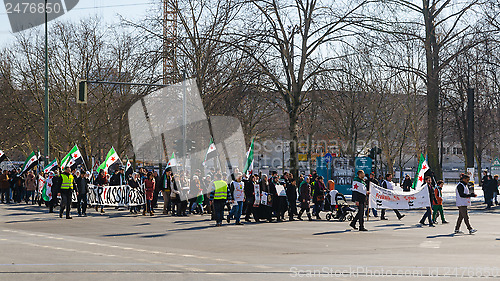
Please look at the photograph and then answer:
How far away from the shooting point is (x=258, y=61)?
31.9 m

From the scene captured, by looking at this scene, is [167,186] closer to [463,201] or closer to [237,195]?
[237,195]

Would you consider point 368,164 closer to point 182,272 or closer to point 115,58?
point 115,58

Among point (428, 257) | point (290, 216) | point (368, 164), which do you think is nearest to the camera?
point (428, 257)

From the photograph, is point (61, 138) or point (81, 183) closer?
point (81, 183)

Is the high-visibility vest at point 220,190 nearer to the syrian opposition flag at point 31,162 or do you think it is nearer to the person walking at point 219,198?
the person walking at point 219,198

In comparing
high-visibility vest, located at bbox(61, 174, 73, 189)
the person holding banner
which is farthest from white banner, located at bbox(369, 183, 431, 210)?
high-visibility vest, located at bbox(61, 174, 73, 189)

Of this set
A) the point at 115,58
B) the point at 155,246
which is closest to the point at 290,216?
the point at 155,246

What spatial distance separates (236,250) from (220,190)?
21.4 feet

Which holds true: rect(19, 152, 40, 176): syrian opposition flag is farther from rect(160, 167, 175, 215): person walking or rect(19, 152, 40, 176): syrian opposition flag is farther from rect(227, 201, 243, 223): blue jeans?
rect(227, 201, 243, 223): blue jeans

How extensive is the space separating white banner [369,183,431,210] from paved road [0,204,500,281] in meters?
1.45

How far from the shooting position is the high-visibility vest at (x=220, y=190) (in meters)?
19.7

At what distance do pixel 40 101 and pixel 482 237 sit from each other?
37871mm

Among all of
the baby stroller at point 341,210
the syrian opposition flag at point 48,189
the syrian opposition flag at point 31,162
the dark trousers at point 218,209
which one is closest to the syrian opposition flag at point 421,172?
the baby stroller at point 341,210

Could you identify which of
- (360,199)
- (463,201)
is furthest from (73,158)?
(463,201)
